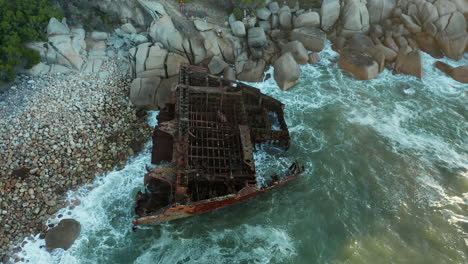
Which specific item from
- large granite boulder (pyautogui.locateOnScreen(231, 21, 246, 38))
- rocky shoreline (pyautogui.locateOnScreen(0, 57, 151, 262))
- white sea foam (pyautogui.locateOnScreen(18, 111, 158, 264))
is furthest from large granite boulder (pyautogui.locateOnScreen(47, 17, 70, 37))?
large granite boulder (pyautogui.locateOnScreen(231, 21, 246, 38))

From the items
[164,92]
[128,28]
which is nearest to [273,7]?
[128,28]

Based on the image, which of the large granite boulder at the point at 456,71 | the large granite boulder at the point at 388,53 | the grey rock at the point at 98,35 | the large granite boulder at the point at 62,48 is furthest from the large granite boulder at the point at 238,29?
the large granite boulder at the point at 456,71

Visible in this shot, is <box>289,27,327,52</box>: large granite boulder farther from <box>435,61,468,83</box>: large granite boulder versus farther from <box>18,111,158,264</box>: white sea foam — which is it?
<box>18,111,158,264</box>: white sea foam

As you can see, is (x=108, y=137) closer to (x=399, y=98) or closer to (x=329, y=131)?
(x=329, y=131)

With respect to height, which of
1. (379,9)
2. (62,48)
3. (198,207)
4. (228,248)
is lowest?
(228,248)

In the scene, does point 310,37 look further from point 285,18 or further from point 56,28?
point 56,28

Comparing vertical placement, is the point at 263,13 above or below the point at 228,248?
above
